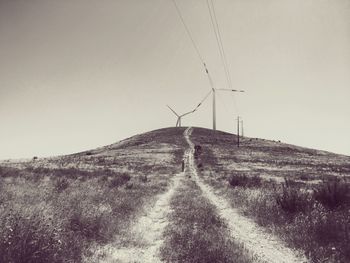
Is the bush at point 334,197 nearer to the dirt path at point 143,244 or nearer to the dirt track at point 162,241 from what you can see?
the dirt track at point 162,241

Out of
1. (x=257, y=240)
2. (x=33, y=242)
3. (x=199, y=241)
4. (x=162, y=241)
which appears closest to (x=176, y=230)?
(x=162, y=241)

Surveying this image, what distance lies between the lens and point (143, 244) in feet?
32.1

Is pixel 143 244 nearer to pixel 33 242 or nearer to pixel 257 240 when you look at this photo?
pixel 257 240

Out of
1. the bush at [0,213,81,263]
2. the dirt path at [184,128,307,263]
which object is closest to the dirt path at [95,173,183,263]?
the bush at [0,213,81,263]

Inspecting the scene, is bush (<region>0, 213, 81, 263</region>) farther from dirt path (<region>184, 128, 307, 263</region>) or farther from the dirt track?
dirt path (<region>184, 128, 307, 263</region>)

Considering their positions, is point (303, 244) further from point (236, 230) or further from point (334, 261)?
point (236, 230)

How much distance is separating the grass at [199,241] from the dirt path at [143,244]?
11.2 inches

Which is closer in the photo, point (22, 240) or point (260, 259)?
point (22, 240)

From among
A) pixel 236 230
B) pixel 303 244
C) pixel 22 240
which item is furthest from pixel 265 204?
pixel 22 240

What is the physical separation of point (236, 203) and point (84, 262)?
10270 millimetres

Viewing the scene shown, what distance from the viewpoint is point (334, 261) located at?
24.6ft

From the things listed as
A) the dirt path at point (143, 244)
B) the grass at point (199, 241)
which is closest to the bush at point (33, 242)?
the dirt path at point (143, 244)

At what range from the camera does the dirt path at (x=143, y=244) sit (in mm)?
8279

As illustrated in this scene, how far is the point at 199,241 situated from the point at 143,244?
166cm
